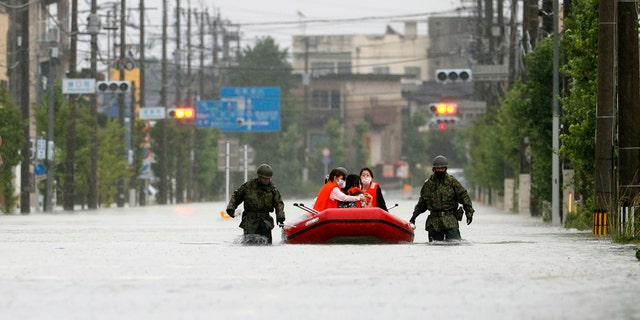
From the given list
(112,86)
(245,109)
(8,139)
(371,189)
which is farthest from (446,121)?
(371,189)

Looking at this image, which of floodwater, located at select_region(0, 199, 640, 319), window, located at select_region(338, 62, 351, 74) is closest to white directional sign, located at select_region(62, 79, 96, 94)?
floodwater, located at select_region(0, 199, 640, 319)

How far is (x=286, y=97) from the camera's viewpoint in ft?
492

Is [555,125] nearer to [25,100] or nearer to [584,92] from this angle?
[584,92]

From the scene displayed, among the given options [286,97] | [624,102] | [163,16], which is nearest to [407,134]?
[286,97]

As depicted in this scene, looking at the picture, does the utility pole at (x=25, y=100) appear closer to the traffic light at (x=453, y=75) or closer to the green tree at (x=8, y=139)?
the green tree at (x=8, y=139)

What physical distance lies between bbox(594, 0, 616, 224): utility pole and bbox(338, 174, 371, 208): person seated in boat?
19.1 ft

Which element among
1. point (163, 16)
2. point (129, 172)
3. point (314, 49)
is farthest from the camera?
point (314, 49)

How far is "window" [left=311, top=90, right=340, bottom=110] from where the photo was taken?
6161 inches

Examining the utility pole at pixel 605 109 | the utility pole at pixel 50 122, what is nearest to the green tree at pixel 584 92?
the utility pole at pixel 605 109

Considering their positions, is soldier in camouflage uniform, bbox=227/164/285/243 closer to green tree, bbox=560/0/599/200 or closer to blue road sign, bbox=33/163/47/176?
green tree, bbox=560/0/599/200

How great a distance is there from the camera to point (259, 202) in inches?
1148

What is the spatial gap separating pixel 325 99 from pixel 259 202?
12837cm

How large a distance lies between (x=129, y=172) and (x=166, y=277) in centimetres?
7074

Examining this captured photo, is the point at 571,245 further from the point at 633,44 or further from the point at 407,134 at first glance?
the point at 407,134
